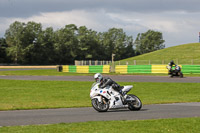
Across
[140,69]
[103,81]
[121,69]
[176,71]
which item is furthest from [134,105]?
[121,69]

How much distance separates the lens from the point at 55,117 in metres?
11.5

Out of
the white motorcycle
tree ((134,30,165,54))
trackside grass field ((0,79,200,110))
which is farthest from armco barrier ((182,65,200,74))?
tree ((134,30,165,54))

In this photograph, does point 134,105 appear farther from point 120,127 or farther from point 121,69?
point 121,69

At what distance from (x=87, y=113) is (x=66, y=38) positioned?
355ft

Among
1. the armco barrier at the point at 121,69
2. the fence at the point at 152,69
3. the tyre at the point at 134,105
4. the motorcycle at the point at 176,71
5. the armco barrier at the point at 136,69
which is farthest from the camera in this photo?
the armco barrier at the point at 121,69

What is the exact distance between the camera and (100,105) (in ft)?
42.5

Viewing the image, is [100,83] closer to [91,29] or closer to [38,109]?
[38,109]

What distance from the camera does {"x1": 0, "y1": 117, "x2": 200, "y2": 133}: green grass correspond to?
8.57 m

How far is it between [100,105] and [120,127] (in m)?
3.93

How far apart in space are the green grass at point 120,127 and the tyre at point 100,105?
2.92 metres

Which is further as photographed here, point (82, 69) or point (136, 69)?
point (82, 69)

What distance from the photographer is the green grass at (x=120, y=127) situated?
8.57 meters

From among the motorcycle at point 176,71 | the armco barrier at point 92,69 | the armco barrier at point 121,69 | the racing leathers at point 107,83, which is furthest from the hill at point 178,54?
the racing leathers at point 107,83

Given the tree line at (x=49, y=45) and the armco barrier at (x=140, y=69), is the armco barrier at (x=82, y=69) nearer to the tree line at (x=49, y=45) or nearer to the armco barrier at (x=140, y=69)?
the armco barrier at (x=140, y=69)
